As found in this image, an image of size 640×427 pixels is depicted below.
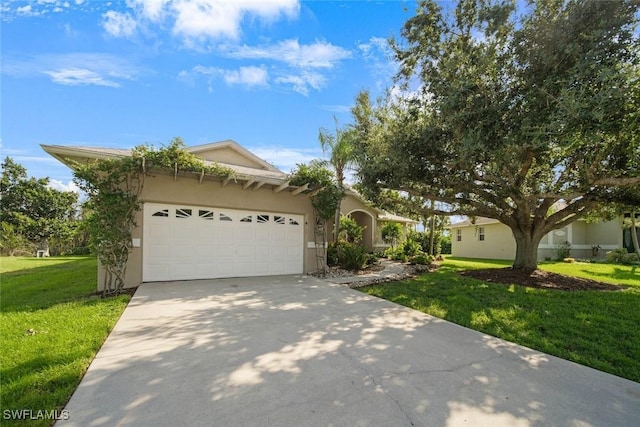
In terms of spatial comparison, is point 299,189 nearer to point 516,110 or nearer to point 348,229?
point 348,229

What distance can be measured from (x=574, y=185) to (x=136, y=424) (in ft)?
40.4

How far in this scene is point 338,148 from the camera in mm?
13617

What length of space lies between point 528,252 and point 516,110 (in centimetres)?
622

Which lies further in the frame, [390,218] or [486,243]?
[486,243]

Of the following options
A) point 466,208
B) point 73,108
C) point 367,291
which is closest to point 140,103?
point 73,108

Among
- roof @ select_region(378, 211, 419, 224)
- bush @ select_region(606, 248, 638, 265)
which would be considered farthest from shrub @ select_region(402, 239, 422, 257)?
bush @ select_region(606, 248, 638, 265)

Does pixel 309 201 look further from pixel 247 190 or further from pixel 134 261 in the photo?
pixel 134 261

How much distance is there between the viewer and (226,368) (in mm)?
3549

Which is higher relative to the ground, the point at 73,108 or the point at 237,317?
the point at 73,108

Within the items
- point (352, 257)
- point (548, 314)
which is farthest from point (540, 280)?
point (352, 257)

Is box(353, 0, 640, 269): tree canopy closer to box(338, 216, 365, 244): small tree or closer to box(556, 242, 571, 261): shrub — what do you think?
box(338, 216, 365, 244): small tree

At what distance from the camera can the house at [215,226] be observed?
28.9 feet

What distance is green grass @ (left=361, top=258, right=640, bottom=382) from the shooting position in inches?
168

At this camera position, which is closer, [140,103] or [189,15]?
[189,15]
